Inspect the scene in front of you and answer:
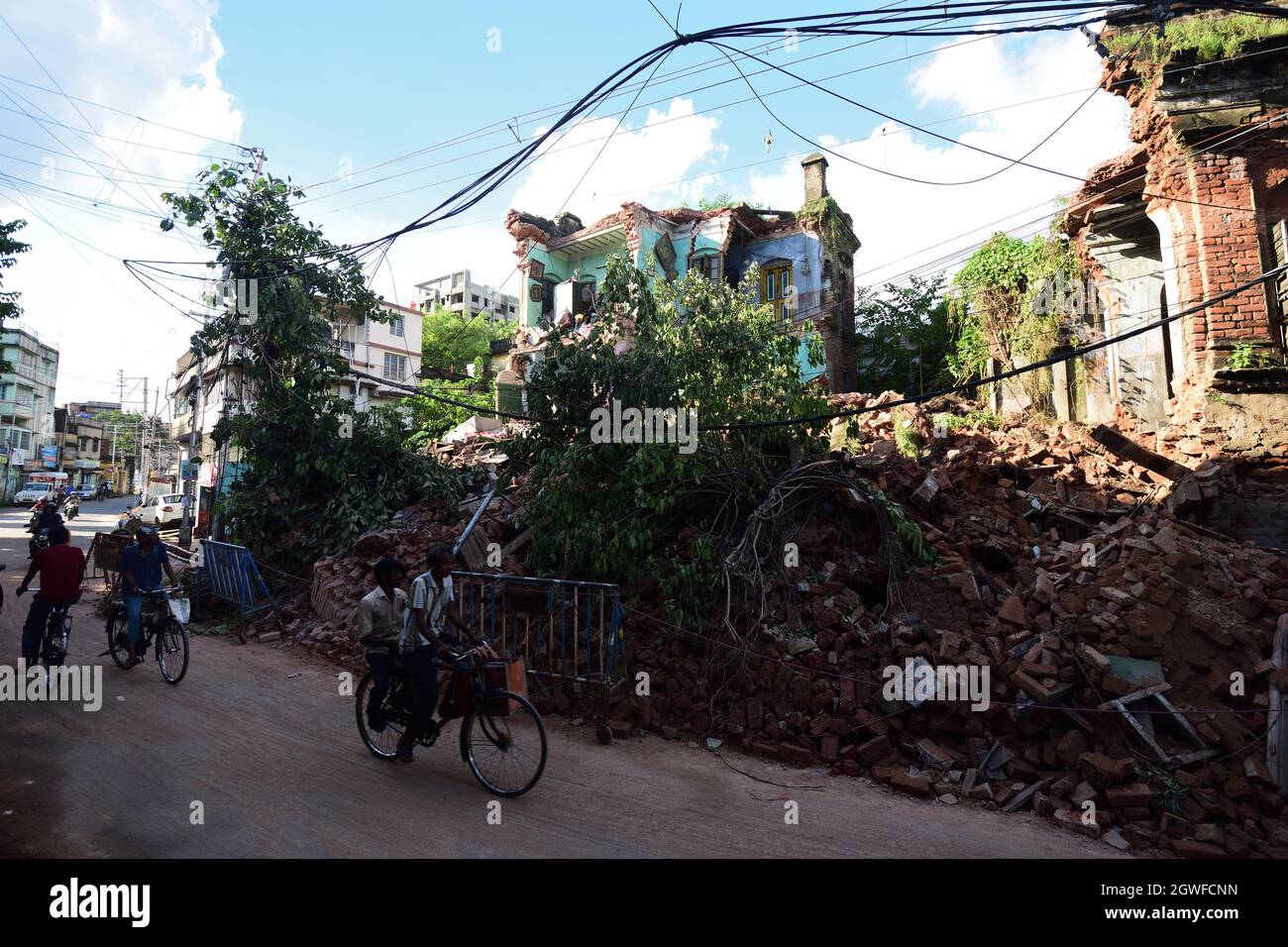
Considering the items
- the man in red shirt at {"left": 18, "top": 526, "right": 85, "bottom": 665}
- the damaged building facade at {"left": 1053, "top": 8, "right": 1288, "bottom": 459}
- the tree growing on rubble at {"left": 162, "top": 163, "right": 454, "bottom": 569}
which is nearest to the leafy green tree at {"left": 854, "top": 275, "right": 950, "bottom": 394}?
the damaged building facade at {"left": 1053, "top": 8, "right": 1288, "bottom": 459}

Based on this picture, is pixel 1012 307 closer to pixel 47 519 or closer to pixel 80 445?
pixel 47 519

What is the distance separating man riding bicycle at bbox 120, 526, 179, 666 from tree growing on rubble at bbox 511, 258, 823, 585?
14.1ft

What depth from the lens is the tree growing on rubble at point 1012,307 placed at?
13.8m

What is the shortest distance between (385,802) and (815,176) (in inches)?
901

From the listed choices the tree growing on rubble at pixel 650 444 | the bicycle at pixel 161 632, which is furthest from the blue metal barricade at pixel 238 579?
the tree growing on rubble at pixel 650 444

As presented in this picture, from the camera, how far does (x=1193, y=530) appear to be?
727cm

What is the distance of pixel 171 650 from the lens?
23.3 ft

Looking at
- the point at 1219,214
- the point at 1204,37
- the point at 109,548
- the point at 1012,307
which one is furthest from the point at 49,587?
the point at 1012,307

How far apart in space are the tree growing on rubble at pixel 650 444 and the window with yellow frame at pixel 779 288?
12.9 metres

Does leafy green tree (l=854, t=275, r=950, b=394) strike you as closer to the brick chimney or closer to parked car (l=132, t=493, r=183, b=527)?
the brick chimney

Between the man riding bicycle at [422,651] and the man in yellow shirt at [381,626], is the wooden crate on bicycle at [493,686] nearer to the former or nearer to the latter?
the man riding bicycle at [422,651]
